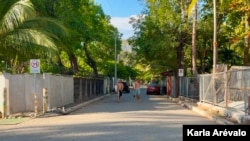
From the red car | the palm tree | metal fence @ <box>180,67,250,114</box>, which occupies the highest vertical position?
the palm tree

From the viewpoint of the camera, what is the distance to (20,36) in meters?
22.5

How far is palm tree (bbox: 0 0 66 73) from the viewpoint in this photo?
22.5 meters

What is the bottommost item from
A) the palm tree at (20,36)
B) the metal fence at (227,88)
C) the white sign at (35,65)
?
the metal fence at (227,88)

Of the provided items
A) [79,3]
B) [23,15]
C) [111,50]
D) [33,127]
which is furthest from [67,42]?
[111,50]

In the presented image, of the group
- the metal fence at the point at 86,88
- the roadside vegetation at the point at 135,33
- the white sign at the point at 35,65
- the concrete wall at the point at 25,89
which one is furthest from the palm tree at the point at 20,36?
the metal fence at the point at 86,88

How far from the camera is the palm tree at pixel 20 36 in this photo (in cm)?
2250

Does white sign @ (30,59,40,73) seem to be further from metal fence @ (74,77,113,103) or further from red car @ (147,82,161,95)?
red car @ (147,82,161,95)

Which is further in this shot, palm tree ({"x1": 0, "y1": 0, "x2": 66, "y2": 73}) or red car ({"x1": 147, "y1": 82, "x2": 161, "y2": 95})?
red car ({"x1": 147, "y1": 82, "x2": 161, "y2": 95})

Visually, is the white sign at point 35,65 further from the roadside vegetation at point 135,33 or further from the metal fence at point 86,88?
the metal fence at point 86,88

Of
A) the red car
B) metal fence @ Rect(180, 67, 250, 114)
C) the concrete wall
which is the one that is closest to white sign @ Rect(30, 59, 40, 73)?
the concrete wall

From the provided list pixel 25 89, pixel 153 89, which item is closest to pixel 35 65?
pixel 25 89

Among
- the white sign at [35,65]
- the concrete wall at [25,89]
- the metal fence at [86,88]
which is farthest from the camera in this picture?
the metal fence at [86,88]

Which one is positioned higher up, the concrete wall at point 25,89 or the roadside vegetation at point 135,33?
the roadside vegetation at point 135,33

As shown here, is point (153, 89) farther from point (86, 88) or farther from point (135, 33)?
point (86, 88)
